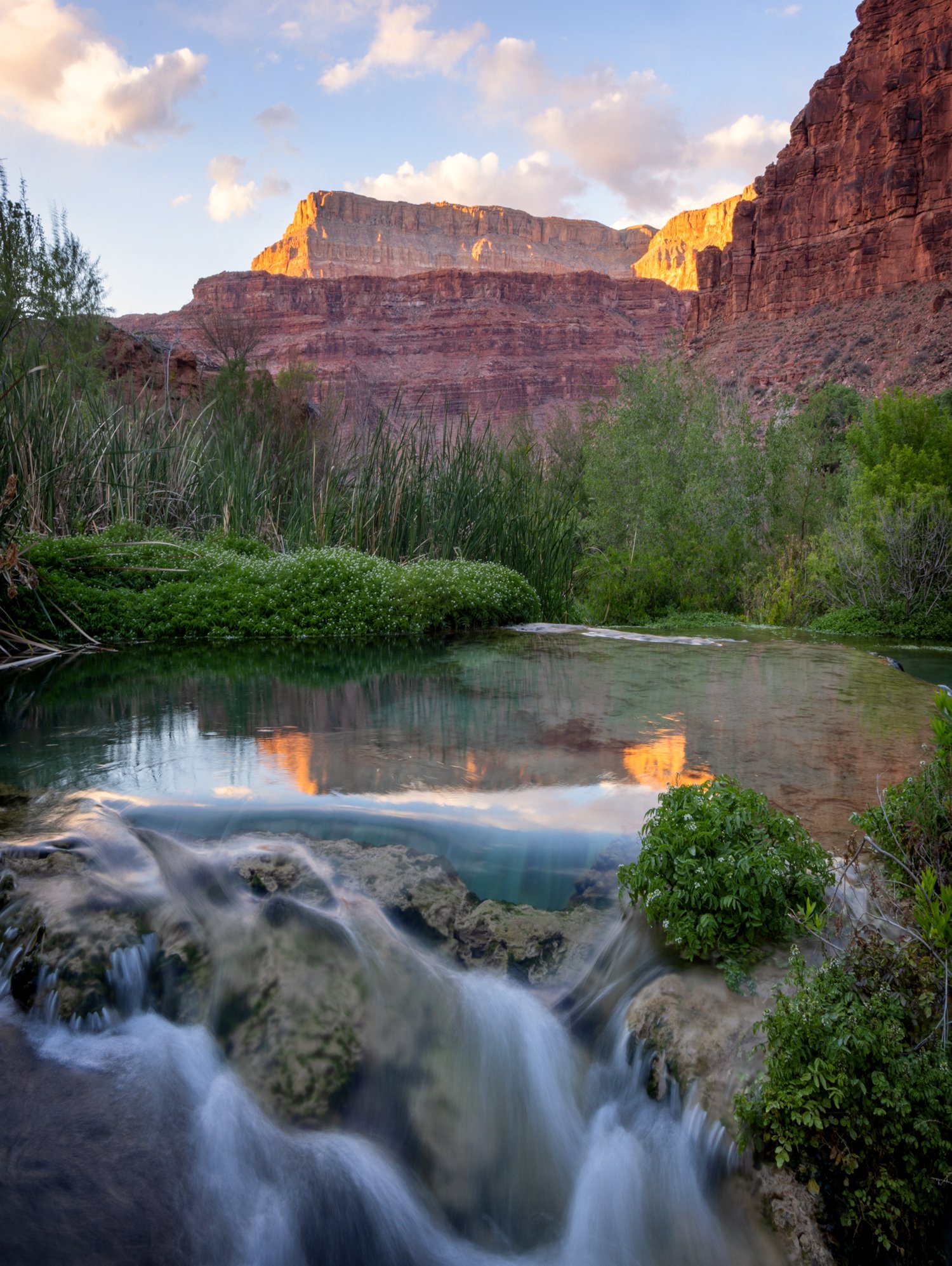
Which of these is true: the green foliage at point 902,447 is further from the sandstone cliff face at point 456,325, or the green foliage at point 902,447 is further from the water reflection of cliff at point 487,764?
the sandstone cliff face at point 456,325

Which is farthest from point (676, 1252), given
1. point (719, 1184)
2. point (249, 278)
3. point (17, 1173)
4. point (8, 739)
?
point (249, 278)

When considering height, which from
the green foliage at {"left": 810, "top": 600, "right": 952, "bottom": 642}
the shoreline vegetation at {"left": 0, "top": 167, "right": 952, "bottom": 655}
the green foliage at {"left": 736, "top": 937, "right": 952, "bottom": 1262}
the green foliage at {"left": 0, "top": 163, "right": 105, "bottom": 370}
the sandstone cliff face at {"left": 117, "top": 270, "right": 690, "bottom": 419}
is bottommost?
the green foliage at {"left": 736, "top": 937, "right": 952, "bottom": 1262}

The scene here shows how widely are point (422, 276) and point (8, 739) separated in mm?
79673

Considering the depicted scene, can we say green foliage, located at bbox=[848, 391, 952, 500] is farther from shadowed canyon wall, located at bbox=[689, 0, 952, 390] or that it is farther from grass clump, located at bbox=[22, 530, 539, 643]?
shadowed canyon wall, located at bbox=[689, 0, 952, 390]

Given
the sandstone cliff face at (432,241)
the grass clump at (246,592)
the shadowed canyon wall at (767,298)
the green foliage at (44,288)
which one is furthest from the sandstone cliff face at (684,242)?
the grass clump at (246,592)

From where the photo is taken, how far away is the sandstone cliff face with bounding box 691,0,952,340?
49.5 metres

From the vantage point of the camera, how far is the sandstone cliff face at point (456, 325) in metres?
71.9

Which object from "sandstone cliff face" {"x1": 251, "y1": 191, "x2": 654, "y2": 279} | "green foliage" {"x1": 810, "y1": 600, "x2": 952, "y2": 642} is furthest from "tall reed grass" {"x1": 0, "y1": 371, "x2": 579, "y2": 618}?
"sandstone cliff face" {"x1": 251, "y1": 191, "x2": 654, "y2": 279}

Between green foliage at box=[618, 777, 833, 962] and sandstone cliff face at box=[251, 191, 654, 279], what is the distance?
120m

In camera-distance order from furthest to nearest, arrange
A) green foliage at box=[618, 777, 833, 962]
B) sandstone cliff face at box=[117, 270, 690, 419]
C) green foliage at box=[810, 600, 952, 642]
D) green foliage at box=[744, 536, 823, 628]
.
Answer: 1. sandstone cliff face at box=[117, 270, 690, 419]
2. green foliage at box=[744, 536, 823, 628]
3. green foliage at box=[810, 600, 952, 642]
4. green foliage at box=[618, 777, 833, 962]

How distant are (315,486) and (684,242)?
13215 centimetres

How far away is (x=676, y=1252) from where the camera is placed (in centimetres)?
187

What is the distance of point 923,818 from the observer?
2.46 m

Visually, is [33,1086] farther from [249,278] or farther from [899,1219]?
[249,278]
